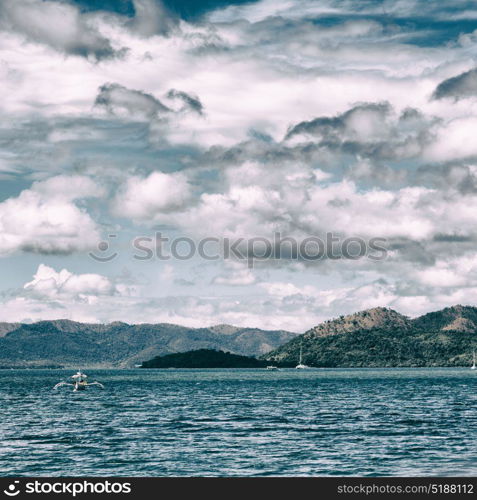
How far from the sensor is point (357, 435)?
303 feet


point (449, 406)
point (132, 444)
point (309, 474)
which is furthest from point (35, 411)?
point (309, 474)
